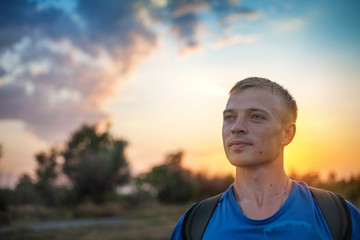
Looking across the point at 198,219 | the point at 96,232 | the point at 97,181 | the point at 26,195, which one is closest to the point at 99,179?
the point at 97,181

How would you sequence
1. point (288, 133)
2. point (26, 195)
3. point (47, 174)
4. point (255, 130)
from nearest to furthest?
point (255, 130) < point (288, 133) < point (26, 195) < point (47, 174)

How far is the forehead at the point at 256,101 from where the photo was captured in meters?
2.53

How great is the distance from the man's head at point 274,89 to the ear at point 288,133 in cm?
5

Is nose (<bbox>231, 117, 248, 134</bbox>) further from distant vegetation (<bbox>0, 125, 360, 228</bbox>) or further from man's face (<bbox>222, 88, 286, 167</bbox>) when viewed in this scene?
distant vegetation (<bbox>0, 125, 360, 228</bbox>)

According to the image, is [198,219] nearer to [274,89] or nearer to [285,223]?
[285,223]

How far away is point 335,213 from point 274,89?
0.99 meters

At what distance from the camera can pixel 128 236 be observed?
13438mm

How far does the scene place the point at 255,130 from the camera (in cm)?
247

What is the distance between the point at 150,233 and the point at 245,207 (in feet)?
40.7

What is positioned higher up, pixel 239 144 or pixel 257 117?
pixel 257 117

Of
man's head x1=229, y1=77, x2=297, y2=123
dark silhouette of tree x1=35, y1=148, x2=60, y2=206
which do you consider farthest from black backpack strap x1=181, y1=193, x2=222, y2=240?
dark silhouette of tree x1=35, y1=148, x2=60, y2=206

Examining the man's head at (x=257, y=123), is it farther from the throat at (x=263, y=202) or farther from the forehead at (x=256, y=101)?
the throat at (x=263, y=202)

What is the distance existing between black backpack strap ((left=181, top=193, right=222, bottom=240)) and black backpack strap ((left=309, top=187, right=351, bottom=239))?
2.58 ft

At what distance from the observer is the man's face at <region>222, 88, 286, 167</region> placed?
8.10ft
